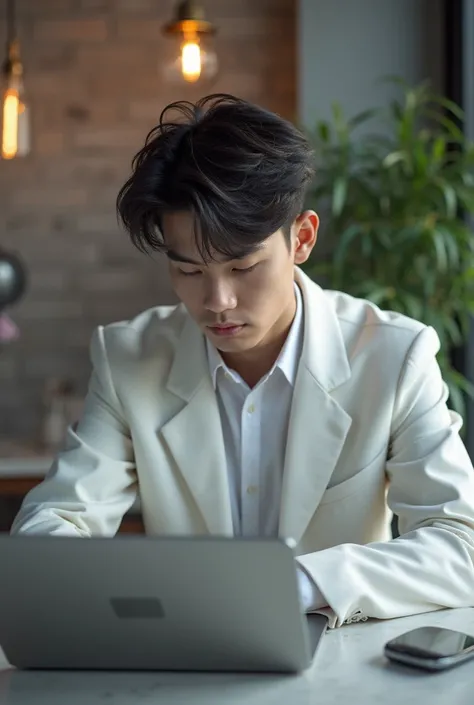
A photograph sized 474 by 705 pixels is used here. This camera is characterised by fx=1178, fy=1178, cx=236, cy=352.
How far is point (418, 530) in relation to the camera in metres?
1.70

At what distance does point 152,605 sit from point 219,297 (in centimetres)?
57

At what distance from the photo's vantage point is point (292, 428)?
6.23ft

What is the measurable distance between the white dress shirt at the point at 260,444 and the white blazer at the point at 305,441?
4 centimetres

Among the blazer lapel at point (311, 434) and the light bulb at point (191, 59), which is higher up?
the light bulb at point (191, 59)

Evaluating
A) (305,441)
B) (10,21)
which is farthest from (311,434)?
(10,21)

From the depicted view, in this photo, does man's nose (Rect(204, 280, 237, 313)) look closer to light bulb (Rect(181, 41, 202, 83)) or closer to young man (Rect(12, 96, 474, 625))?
young man (Rect(12, 96, 474, 625))

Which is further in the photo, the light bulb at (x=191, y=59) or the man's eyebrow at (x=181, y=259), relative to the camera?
the light bulb at (x=191, y=59)

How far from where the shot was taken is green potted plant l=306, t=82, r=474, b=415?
3.42 m

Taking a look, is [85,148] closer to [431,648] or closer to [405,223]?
[405,223]

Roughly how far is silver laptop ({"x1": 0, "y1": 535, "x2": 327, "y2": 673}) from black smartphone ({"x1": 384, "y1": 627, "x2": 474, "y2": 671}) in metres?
0.10

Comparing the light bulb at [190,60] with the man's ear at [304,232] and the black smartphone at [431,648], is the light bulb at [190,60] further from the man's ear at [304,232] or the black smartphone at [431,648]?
the black smartphone at [431,648]

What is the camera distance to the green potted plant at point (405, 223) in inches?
135

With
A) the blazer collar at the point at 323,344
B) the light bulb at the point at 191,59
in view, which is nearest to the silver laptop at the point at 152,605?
the blazer collar at the point at 323,344

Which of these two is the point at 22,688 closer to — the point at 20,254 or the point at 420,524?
the point at 420,524
